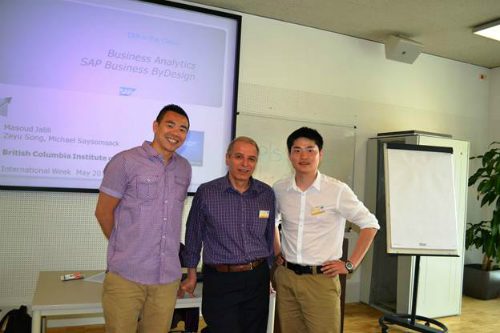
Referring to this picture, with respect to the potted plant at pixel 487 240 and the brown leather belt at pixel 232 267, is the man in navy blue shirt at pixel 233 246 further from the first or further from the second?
the potted plant at pixel 487 240

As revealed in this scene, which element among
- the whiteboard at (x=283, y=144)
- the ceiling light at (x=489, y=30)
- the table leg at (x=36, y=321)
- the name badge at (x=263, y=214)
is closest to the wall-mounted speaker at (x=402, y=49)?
the ceiling light at (x=489, y=30)

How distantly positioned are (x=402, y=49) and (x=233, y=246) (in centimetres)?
346

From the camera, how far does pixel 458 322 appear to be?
164 inches

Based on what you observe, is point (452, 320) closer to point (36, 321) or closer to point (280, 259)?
point (280, 259)

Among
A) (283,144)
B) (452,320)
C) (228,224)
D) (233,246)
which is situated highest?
(283,144)

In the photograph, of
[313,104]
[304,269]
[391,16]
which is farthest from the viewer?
[313,104]

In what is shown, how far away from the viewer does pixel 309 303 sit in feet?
6.82

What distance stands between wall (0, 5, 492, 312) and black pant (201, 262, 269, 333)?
1.92 meters

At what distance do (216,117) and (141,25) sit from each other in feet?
3.44

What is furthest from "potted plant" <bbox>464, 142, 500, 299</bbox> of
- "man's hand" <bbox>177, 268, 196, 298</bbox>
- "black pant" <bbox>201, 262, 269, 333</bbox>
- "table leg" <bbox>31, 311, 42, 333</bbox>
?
"table leg" <bbox>31, 311, 42, 333</bbox>

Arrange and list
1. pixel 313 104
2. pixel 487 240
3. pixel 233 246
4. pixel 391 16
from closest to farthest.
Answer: pixel 233 246, pixel 391 16, pixel 313 104, pixel 487 240

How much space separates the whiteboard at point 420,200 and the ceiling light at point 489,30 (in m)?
1.42

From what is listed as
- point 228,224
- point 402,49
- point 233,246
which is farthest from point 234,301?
point 402,49

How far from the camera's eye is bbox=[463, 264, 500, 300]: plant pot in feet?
16.2
